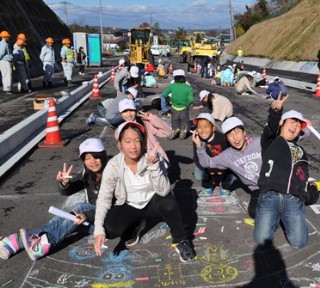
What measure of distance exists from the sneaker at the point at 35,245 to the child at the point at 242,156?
7.22 ft

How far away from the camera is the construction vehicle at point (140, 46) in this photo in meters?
30.4

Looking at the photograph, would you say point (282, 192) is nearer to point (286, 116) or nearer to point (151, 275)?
point (286, 116)

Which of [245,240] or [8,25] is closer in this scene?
[245,240]

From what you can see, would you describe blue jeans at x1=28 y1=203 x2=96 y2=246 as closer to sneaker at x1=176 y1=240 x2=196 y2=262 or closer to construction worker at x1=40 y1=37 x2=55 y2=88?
sneaker at x1=176 y1=240 x2=196 y2=262

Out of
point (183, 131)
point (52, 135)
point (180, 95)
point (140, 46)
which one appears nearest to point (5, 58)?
point (52, 135)

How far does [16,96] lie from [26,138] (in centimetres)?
641

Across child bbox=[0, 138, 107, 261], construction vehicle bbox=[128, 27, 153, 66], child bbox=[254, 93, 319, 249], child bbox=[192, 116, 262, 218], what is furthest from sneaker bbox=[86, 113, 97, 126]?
construction vehicle bbox=[128, 27, 153, 66]

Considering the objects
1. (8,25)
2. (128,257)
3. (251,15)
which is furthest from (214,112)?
(251,15)

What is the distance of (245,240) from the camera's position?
4.00 m

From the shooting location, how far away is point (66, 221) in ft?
12.6

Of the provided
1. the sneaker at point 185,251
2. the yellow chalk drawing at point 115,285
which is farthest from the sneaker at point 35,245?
the sneaker at point 185,251

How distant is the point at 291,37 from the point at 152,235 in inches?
1446

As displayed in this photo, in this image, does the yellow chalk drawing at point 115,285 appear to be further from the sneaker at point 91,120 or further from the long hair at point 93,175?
the sneaker at point 91,120

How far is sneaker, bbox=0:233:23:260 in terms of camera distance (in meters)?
3.71
